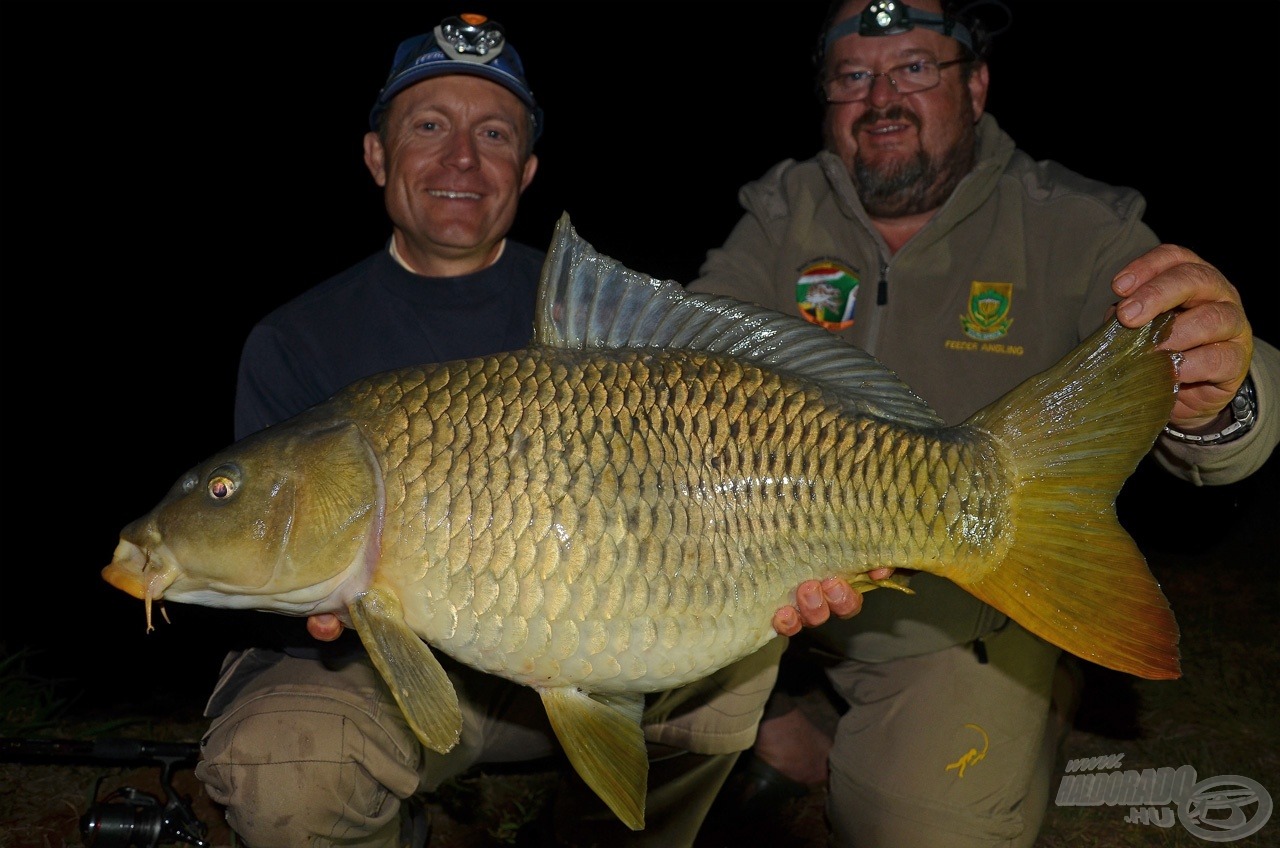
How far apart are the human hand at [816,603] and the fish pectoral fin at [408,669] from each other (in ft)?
1.61

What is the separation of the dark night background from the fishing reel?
3.35 m

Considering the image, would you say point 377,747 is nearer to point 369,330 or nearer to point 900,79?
point 369,330

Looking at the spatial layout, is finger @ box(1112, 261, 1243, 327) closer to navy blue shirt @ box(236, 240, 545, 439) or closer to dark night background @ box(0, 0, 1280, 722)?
navy blue shirt @ box(236, 240, 545, 439)

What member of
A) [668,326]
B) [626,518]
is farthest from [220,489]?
[668,326]

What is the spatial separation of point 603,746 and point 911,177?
1545mm

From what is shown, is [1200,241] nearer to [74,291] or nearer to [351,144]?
[351,144]

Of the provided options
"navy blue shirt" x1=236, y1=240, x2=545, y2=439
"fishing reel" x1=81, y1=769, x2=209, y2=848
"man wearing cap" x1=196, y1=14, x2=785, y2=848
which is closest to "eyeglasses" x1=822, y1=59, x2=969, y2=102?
"man wearing cap" x1=196, y1=14, x2=785, y2=848

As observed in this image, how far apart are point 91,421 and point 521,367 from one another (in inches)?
332

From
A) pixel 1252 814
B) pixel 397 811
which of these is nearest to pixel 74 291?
pixel 397 811

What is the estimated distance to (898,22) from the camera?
226 centimetres

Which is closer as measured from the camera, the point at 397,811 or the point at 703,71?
the point at 397,811

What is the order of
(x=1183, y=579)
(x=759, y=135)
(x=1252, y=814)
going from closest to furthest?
(x=1252, y=814) < (x=1183, y=579) < (x=759, y=135)

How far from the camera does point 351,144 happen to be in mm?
13844

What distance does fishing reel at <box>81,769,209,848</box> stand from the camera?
1.81 metres
